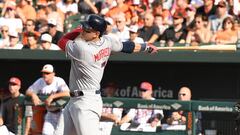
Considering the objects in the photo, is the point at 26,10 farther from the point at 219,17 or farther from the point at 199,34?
the point at 219,17

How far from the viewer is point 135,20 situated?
12984mm

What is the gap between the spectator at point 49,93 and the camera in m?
10.3

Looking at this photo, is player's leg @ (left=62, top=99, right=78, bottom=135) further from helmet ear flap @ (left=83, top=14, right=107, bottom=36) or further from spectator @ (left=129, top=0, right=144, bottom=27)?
spectator @ (left=129, top=0, right=144, bottom=27)

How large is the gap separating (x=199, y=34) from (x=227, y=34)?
0.46m

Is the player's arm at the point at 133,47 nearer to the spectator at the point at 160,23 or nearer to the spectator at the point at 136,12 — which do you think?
the spectator at the point at 160,23

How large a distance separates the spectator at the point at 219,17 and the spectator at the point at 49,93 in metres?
2.95

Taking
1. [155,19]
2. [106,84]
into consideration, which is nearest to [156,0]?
[155,19]

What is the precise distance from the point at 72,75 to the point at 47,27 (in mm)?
5602

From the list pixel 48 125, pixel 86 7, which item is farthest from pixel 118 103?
pixel 86 7

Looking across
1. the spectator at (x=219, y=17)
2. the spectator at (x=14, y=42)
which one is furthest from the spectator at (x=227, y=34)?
the spectator at (x=14, y=42)

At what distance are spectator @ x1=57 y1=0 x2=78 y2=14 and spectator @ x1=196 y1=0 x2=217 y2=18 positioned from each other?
8.21 ft

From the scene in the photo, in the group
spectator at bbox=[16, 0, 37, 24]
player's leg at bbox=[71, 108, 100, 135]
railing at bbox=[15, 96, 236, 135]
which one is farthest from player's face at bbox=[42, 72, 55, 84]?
player's leg at bbox=[71, 108, 100, 135]

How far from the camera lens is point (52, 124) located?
10359 millimetres

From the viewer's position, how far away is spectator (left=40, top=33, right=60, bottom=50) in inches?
486
